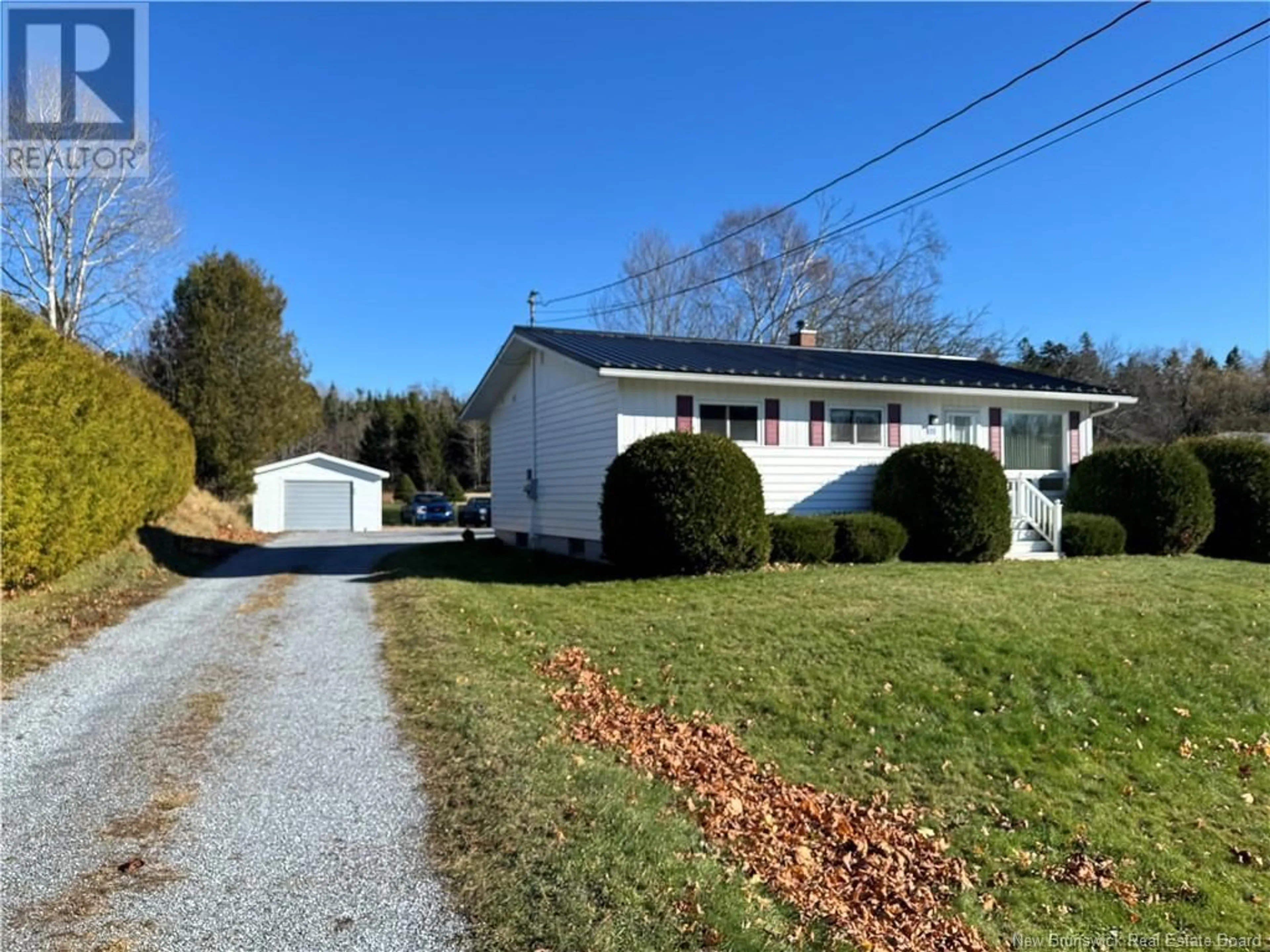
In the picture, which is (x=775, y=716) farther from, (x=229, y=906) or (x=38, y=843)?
(x=38, y=843)

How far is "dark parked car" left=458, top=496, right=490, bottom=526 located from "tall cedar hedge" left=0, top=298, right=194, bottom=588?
21.1 m

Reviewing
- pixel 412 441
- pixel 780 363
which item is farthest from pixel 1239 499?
pixel 412 441

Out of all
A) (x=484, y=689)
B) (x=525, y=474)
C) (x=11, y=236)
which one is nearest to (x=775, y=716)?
(x=484, y=689)

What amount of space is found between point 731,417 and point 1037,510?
18.7 ft

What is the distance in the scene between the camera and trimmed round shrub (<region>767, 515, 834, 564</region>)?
12273 millimetres

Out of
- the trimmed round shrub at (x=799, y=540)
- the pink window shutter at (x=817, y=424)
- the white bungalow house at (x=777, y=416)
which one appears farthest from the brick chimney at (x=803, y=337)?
the trimmed round shrub at (x=799, y=540)

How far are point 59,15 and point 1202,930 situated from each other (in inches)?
633

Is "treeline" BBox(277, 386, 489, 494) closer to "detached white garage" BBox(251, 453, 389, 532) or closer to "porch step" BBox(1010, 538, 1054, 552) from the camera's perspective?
"detached white garage" BBox(251, 453, 389, 532)

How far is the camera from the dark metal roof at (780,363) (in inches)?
537

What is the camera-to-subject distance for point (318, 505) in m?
32.9

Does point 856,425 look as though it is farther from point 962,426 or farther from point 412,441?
point 412,441

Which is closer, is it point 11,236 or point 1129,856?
point 1129,856

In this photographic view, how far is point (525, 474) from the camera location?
1759 cm

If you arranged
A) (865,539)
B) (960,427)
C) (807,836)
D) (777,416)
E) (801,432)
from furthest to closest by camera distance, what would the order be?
(960,427) < (801,432) < (777,416) < (865,539) < (807,836)
